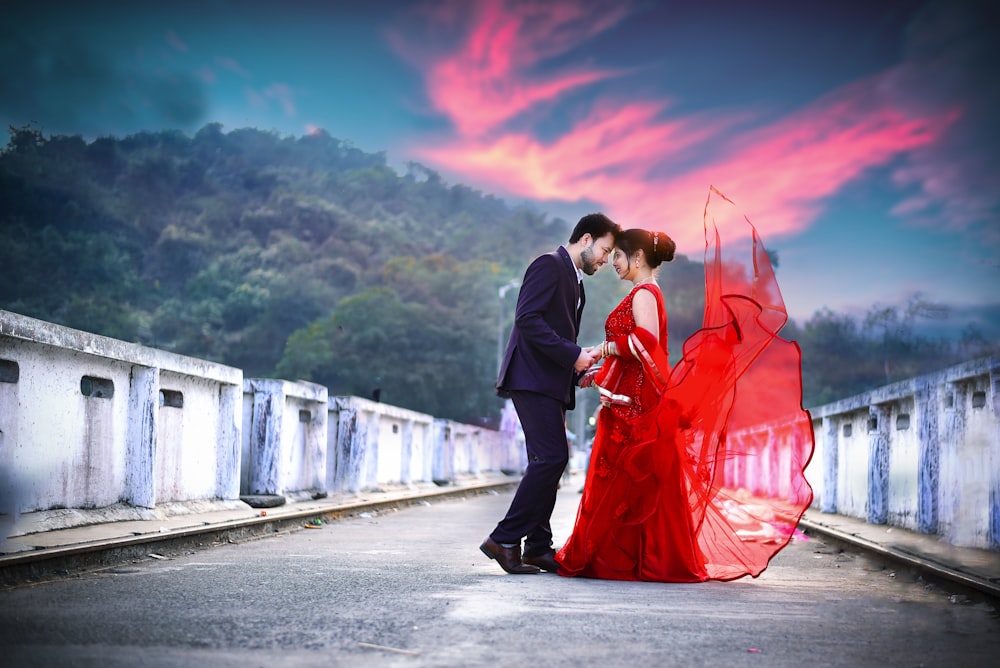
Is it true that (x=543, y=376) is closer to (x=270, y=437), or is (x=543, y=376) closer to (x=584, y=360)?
(x=584, y=360)

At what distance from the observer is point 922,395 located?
27.8 feet

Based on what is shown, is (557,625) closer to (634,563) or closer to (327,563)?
(634,563)

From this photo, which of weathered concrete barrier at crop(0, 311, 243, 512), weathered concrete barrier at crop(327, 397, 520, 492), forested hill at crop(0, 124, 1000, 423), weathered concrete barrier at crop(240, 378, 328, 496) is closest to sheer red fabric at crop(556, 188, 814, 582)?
weathered concrete barrier at crop(0, 311, 243, 512)

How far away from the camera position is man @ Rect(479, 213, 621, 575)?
6.39 m

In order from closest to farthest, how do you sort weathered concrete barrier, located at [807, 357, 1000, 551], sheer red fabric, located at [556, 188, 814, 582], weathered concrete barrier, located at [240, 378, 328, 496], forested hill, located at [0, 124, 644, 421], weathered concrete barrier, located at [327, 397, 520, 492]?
sheer red fabric, located at [556, 188, 814, 582] < weathered concrete barrier, located at [807, 357, 1000, 551] < weathered concrete barrier, located at [240, 378, 328, 496] < weathered concrete barrier, located at [327, 397, 520, 492] < forested hill, located at [0, 124, 644, 421]

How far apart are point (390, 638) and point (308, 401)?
9.58m

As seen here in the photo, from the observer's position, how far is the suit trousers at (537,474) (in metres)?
6.39

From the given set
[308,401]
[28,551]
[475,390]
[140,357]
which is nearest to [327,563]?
[28,551]

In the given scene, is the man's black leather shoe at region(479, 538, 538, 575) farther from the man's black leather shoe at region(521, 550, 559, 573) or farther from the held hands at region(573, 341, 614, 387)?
the held hands at region(573, 341, 614, 387)

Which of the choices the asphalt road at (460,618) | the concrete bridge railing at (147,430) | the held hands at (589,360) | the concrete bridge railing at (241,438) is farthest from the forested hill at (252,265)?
the asphalt road at (460,618)

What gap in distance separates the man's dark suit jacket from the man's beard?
0.09m

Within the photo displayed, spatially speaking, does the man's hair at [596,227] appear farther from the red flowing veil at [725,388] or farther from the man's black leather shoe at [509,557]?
the man's black leather shoe at [509,557]

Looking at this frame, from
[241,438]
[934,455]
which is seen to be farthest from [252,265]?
[934,455]

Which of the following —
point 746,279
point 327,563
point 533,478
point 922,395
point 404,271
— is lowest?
point 327,563
